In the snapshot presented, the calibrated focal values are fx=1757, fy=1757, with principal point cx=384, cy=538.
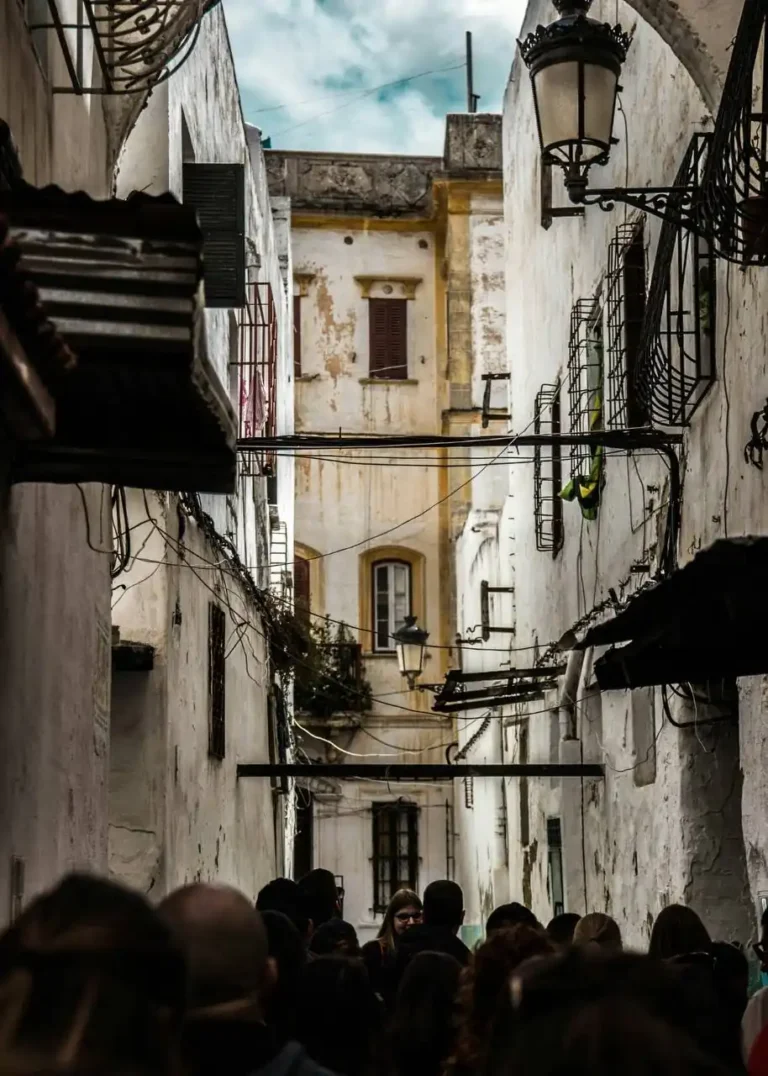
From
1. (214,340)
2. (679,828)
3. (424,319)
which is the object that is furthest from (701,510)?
(424,319)

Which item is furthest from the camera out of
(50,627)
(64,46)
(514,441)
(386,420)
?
(386,420)

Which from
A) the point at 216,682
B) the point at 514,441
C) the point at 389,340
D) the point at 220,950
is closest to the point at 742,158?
the point at 514,441

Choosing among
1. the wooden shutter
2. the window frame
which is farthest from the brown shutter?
the wooden shutter

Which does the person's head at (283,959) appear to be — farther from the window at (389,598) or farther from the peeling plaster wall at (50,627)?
the window at (389,598)

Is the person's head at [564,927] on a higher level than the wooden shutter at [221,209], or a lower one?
lower

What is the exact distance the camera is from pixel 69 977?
216 cm

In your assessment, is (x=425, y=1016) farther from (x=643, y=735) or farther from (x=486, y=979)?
(x=643, y=735)

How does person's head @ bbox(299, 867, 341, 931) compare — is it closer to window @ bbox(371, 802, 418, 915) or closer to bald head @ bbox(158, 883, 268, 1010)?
bald head @ bbox(158, 883, 268, 1010)

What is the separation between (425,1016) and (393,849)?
1020 inches

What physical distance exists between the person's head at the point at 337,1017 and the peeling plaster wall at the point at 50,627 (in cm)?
263

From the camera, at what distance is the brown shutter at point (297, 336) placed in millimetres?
32750

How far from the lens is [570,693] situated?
637 inches

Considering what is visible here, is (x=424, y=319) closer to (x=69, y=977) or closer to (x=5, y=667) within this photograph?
(x=5, y=667)

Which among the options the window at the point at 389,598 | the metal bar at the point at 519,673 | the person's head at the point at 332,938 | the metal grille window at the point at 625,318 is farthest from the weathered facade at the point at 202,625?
the window at the point at 389,598
